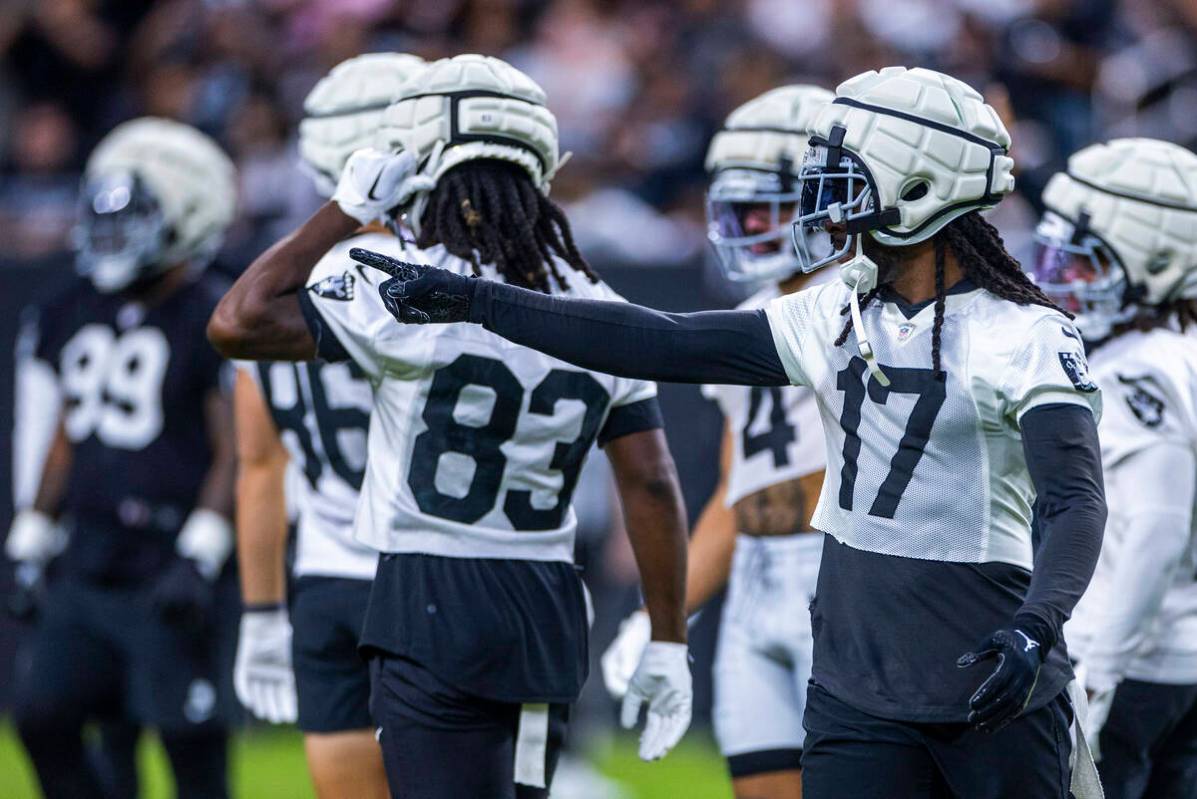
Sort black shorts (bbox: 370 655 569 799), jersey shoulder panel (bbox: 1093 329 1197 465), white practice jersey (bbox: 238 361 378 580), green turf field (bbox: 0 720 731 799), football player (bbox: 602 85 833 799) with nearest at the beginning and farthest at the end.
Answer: black shorts (bbox: 370 655 569 799) → jersey shoulder panel (bbox: 1093 329 1197 465) → white practice jersey (bbox: 238 361 378 580) → football player (bbox: 602 85 833 799) → green turf field (bbox: 0 720 731 799)

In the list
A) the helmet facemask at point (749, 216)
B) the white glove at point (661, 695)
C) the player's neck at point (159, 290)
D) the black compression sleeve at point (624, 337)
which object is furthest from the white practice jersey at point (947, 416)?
the player's neck at point (159, 290)

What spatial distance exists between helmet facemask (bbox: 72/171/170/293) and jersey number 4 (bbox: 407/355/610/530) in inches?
→ 99.1

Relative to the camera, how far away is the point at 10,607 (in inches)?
223

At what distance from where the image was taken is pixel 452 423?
3523 mm

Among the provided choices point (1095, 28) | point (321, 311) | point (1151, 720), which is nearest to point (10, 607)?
point (321, 311)

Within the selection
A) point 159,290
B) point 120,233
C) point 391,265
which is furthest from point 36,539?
point 391,265

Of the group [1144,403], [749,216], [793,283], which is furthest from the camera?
[749,216]

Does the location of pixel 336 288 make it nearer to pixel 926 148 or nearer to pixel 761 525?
pixel 926 148

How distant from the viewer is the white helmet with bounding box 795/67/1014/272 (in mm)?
3123

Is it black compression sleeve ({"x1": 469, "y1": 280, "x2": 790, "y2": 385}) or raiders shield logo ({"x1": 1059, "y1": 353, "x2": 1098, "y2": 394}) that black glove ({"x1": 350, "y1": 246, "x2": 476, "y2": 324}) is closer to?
black compression sleeve ({"x1": 469, "y1": 280, "x2": 790, "y2": 385})

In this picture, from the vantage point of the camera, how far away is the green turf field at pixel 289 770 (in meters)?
7.50

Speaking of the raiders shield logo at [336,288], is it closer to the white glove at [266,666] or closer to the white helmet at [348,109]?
the white helmet at [348,109]

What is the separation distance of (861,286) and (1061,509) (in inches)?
22.2

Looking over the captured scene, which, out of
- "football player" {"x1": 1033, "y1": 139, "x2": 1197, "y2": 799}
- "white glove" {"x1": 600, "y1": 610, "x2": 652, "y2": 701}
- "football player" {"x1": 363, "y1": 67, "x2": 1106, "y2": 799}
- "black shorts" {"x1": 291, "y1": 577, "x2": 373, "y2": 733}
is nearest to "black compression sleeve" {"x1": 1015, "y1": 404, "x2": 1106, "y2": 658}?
"football player" {"x1": 363, "y1": 67, "x2": 1106, "y2": 799}
